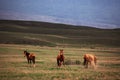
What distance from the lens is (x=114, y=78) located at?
1422 cm

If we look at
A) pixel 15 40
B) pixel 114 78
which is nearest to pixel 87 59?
pixel 114 78

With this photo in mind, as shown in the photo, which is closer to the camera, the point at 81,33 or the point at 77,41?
the point at 77,41

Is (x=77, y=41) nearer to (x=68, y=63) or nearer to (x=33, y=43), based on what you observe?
(x=33, y=43)

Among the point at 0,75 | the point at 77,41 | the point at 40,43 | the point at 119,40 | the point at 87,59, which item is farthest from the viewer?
the point at 77,41

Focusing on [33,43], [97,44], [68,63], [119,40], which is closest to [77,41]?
[97,44]

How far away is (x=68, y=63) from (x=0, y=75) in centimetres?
888

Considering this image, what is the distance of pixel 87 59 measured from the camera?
19141mm

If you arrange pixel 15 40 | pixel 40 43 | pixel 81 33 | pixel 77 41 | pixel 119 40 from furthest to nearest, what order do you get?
pixel 81 33 < pixel 77 41 < pixel 119 40 < pixel 40 43 < pixel 15 40

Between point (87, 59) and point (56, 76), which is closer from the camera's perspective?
point (56, 76)

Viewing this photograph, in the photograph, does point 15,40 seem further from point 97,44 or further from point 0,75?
point 0,75

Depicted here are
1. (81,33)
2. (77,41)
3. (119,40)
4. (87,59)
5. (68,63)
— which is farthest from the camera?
(81,33)

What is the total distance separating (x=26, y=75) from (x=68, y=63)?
27.1 ft

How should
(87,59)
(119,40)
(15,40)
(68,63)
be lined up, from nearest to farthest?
(87,59) → (68,63) → (15,40) → (119,40)

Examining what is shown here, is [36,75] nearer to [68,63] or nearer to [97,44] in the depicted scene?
[68,63]
